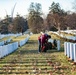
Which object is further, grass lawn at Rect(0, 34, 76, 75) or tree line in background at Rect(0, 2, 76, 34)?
tree line in background at Rect(0, 2, 76, 34)

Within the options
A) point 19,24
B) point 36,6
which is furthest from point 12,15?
point 19,24

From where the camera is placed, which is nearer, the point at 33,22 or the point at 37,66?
the point at 37,66

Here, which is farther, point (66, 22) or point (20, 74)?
point (66, 22)

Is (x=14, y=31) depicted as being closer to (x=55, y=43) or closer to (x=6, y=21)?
(x=6, y=21)

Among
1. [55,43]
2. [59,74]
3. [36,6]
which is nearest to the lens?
[59,74]

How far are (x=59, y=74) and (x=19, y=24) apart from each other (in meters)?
137

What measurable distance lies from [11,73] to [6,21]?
475ft

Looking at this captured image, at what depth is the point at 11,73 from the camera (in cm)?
1296

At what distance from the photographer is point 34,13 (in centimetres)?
16288

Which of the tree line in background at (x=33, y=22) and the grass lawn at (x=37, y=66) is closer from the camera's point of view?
the grass lawn at (x=37, y=66)

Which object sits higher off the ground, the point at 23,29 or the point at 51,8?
the point at 51,8

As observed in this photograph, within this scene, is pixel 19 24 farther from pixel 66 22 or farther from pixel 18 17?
pixel 66 22

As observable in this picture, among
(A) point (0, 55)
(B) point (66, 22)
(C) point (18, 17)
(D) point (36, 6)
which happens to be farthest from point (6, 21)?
(A) point (0, 55)

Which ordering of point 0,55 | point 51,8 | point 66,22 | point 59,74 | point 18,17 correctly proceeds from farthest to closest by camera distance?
point 18,17, point 51,8, point 66,22, point 0,55, point 59,74
